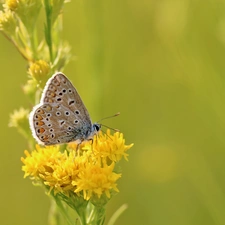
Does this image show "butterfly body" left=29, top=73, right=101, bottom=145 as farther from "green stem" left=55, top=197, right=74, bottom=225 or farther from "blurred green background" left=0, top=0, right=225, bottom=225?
"blurred green background" left=0, top=0, right=225, bottom=225

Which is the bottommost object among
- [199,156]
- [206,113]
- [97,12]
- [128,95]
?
[199,156]

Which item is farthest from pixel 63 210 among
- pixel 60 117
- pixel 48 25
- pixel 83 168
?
pixel 48 25

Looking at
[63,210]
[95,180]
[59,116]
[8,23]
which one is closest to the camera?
[95,180]

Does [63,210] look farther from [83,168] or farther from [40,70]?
[40,70]

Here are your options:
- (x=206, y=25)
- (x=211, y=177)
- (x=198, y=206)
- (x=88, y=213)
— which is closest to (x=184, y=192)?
(x=198, y=206)

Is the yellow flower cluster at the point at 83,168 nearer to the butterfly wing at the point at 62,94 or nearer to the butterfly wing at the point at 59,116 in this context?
the butterfly wing at the point at 59,116

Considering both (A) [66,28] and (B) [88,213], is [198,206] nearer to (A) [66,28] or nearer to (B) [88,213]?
(B) [88,213]

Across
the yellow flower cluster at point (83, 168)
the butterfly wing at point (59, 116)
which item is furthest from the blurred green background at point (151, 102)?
the yellow flower cluster at point (83, 168)

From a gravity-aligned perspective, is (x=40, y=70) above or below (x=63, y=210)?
above
